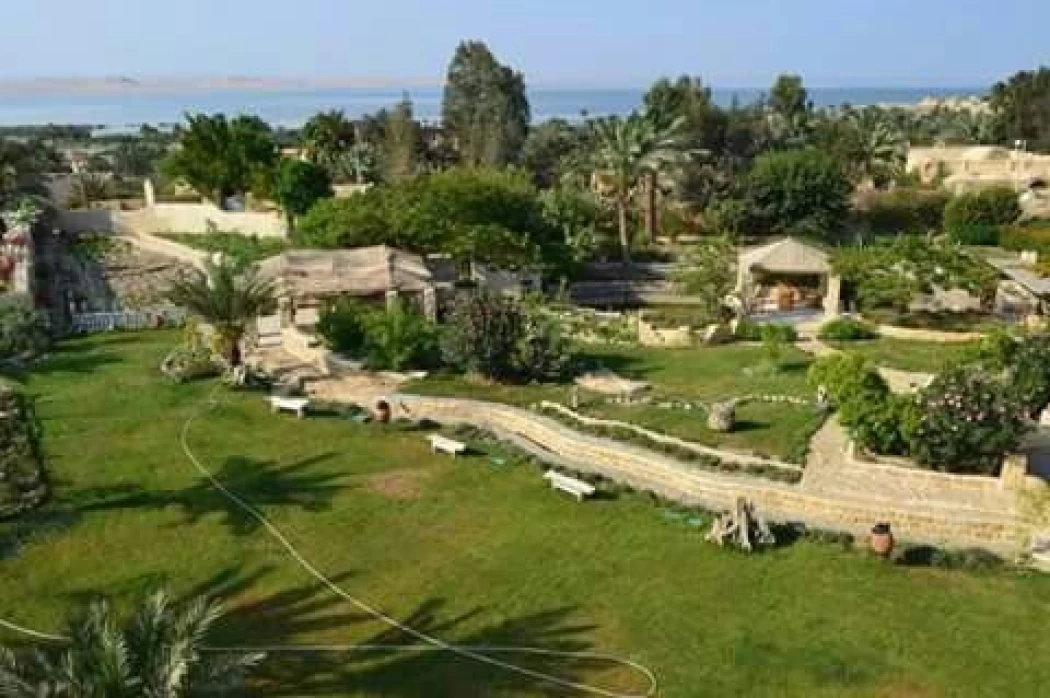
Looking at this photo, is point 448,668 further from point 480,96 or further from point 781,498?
point 480,96

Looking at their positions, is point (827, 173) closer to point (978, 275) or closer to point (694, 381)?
point (978, 275)

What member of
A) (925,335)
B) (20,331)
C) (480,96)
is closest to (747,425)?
(925,335)

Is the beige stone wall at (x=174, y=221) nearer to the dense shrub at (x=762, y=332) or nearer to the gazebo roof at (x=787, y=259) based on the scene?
the gazebo roof at (x=787, y=259)

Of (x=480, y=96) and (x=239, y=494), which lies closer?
(x=239, y=494)

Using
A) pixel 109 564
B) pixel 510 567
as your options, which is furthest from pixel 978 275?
pixel 109 564

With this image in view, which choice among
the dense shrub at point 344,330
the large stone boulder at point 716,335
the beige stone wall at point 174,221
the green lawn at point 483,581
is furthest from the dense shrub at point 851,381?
the beige stone wall at point 174,221

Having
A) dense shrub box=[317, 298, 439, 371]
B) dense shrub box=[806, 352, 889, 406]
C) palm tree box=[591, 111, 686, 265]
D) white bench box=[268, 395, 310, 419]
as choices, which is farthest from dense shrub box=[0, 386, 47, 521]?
palm tree box=[591, 111, 686, 265]
